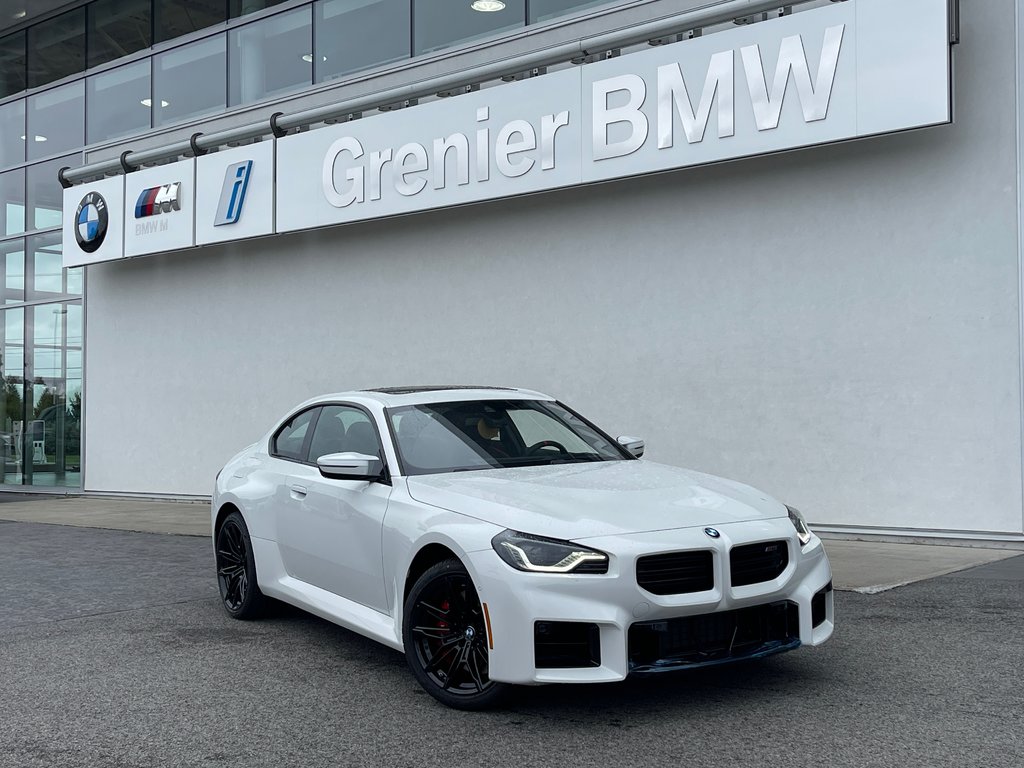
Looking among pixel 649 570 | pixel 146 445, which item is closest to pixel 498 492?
pixel 649 570

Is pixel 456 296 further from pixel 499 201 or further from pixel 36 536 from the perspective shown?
pixel 36 536

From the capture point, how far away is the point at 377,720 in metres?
4.69

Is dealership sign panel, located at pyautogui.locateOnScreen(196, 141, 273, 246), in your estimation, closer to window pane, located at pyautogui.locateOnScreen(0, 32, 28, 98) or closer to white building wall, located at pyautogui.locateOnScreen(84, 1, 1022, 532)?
white building wall, located at pyautogui.locateOnScreen(84, 1, 1022, 532)

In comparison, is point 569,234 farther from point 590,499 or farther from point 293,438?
point 590,499

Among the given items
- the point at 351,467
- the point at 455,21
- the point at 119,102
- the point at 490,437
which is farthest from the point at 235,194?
the point at 351,467

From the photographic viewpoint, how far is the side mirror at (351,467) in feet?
17.7

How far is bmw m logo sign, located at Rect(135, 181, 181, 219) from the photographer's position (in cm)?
1698

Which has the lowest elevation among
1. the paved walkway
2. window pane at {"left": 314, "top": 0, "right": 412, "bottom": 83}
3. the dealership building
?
the paved walkway

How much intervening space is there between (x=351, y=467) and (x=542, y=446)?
1.19 m

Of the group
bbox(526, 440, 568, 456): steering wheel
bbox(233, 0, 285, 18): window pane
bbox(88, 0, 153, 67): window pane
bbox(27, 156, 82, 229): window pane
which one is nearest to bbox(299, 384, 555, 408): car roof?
bbox(526, 440, 568, 456): steering wheel

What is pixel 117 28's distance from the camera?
64.3ft

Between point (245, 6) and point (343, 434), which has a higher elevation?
point (245, 6)

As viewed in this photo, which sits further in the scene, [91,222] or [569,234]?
[91,222]

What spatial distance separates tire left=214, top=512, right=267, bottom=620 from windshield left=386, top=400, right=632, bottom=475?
1608 millimetres
